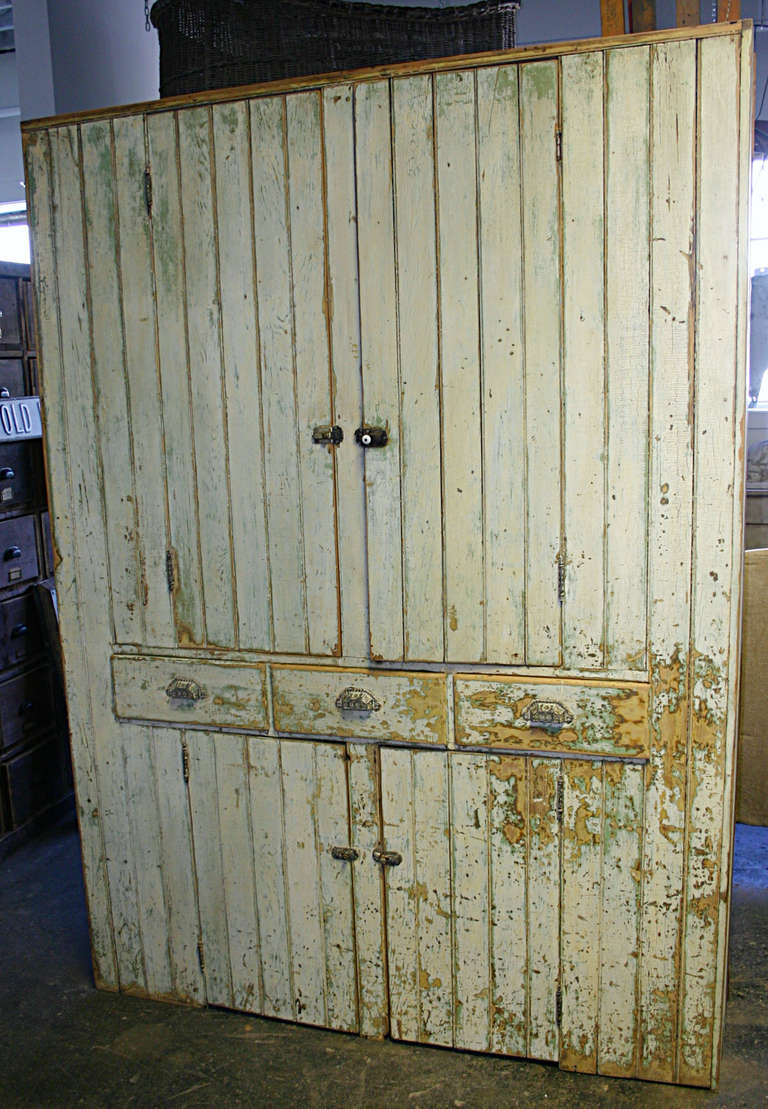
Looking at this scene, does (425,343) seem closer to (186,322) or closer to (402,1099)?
(186,322)

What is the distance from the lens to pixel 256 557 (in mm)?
2355

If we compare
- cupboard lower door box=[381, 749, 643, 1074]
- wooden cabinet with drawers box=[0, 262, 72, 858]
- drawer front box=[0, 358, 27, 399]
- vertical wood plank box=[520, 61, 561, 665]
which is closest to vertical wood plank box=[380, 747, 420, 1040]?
cupboard lower door box=[381, 749, 643, 1074]

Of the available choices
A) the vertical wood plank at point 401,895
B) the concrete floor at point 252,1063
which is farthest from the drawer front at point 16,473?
the vertical wood plank at point 401,895

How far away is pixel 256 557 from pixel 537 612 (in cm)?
67

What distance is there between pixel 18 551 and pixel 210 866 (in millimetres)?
1523

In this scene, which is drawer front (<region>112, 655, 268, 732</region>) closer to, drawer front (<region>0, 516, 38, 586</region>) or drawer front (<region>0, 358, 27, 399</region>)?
drawer front (<region>0, 516, 38, 586</region>)

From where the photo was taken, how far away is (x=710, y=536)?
2.05m

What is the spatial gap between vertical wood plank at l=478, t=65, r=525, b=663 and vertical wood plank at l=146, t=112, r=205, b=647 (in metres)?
0.71

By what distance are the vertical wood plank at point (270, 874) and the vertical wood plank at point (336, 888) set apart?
0.10 m

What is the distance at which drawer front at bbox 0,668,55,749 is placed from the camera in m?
3.46

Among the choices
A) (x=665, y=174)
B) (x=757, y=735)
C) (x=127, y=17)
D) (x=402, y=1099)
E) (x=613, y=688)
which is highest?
(x=127, y=17)

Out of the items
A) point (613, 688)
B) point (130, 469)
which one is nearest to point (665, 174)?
point (613, 688)

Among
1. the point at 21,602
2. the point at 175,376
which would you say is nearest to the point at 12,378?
the point at 21,602

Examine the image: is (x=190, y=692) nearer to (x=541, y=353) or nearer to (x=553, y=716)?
(x=553, y=716)
